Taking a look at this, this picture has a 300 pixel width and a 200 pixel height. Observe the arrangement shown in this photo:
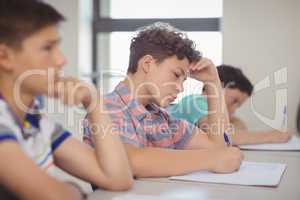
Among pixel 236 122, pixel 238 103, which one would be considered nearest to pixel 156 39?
pixel 238 103

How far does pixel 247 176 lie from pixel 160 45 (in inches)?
20.5

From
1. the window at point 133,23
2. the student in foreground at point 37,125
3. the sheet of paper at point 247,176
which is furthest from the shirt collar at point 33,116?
the window at point 133,23

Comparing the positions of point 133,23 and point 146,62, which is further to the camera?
point 133,23

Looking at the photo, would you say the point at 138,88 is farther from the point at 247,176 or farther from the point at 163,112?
the point at 247,176

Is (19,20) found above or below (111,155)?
above

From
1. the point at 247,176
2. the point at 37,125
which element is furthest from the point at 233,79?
the point at 37,125

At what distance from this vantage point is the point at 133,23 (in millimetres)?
3262

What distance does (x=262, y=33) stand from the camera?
2.89 m

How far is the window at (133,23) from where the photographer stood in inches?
124

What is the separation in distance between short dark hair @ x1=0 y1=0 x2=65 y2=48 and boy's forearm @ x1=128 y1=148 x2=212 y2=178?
437mm

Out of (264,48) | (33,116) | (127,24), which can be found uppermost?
(127,24)

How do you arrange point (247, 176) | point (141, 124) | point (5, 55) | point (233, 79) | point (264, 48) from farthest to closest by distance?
point (264, 48)
point (233, 79)
point (141, 124)
point (247, 176)
point (5, 55)

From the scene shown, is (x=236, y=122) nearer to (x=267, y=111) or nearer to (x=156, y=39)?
(x=267, y=111)

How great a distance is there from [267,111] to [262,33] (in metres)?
0.54
